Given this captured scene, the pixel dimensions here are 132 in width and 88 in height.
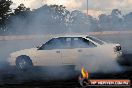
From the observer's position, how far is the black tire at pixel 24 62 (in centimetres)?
1367

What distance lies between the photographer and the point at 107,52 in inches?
498

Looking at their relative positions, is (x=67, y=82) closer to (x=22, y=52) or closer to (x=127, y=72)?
(x=127, y=72)

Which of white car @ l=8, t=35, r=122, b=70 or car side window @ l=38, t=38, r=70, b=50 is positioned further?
car side window @ l=38, t=38, r=70, b=50

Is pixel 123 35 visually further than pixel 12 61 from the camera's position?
Yes

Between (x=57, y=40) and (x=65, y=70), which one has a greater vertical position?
(x=57, y=40)

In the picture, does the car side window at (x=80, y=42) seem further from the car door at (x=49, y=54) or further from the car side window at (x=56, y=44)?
the car door at (x=49, y=54)

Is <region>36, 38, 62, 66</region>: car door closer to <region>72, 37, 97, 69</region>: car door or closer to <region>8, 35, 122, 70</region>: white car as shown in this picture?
<region>8, 35, 122, 70</region>: white car

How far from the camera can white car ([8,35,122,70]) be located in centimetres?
1273

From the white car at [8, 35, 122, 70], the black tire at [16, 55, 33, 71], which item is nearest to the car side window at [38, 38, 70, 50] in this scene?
the white car at [8, 35, 122, 70]

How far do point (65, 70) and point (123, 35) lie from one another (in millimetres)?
18642

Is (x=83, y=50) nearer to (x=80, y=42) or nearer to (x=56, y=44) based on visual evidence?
(x=80, y=42)

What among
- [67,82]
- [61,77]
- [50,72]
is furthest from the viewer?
Result: [50,72]

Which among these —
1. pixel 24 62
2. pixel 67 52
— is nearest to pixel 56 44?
pixel 67 52

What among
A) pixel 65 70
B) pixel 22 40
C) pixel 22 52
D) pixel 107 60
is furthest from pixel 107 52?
pixel 22 40
